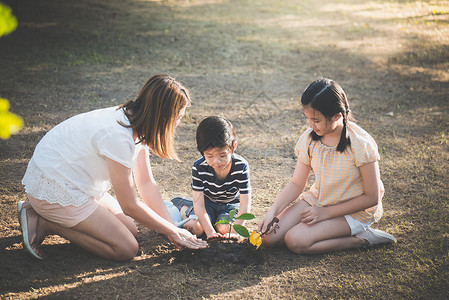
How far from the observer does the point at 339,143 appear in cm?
285

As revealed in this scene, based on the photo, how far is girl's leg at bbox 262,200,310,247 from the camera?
3057 millimetres

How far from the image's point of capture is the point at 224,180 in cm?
312

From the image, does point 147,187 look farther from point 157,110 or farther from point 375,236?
point 375,236

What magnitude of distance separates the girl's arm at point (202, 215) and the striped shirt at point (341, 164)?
811mm

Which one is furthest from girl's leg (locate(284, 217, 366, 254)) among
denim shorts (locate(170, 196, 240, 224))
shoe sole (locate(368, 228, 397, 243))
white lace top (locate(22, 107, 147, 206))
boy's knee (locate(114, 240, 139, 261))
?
white lace top (locate(22, 107, 147, 206))

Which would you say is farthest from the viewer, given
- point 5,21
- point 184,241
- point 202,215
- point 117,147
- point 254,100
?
point 254,100

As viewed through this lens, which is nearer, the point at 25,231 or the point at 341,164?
the point at 25,231

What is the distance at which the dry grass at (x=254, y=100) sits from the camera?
2.68 metres

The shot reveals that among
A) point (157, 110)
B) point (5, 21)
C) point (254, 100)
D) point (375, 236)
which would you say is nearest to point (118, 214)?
point (157, 110)

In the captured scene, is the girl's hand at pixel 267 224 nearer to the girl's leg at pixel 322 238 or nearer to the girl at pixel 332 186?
the girl at pixel 332 186

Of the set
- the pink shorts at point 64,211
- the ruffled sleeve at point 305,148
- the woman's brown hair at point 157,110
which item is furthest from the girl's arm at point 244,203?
the pink shorts at point 64,211

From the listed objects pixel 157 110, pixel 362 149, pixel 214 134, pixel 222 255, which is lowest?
pixel 222 255

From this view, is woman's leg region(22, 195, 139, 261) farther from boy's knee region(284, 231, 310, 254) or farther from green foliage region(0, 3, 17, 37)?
green foliage region(0, 3, 17, 37)

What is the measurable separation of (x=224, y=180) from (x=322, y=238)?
83 cm
